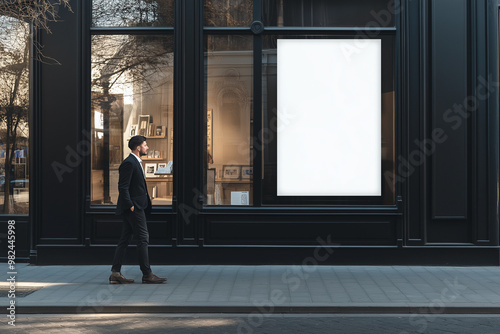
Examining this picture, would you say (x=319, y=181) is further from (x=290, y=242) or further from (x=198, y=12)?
(x=198, y=12)

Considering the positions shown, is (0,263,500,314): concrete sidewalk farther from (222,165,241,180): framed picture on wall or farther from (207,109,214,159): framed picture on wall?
(207,109,214,159): framed picture on wall

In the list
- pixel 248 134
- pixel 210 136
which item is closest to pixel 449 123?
pixel 248 134

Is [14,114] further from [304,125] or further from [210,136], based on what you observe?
[304,125]

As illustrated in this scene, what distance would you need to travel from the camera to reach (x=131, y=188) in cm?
820

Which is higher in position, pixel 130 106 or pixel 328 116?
pixel 130 106

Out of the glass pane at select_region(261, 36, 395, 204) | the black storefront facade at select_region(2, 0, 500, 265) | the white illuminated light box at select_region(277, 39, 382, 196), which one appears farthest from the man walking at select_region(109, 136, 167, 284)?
the white illuminated light box at select_region(277, 39, 382, 196)

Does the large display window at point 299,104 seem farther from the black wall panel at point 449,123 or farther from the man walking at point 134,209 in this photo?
the man walking at point 134,209

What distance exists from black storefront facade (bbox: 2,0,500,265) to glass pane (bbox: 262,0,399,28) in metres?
0.02

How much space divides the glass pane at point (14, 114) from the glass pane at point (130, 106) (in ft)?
4.12

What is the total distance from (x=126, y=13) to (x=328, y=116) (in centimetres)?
379

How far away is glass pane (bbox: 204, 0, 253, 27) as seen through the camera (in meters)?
9.84

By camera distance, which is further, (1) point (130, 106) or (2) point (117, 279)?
(1) point (130, 106)

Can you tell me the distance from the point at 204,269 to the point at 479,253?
4396 mm

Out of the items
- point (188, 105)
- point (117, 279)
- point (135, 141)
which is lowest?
point (117, 279)
